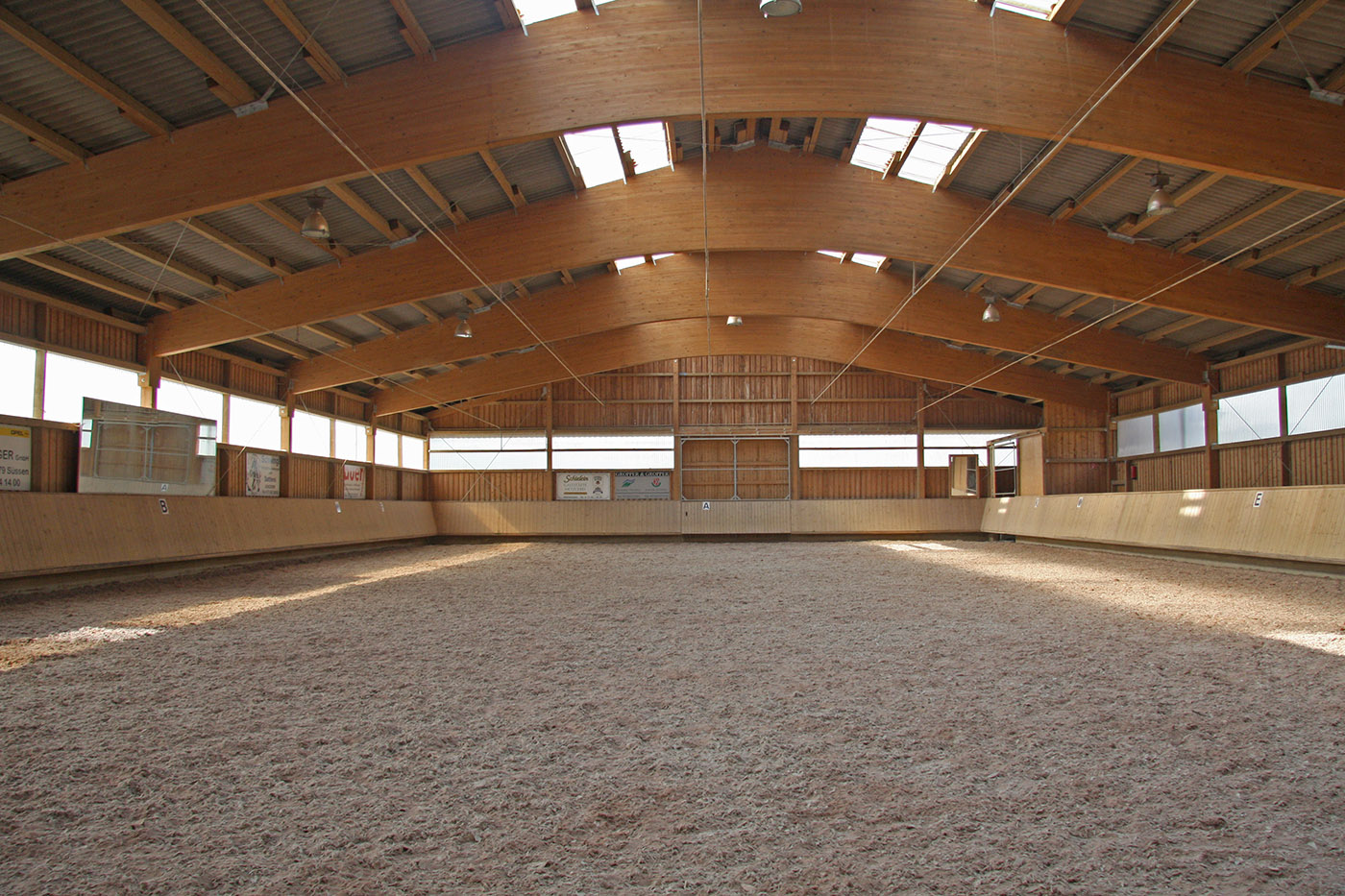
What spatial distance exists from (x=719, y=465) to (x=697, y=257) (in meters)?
10.6

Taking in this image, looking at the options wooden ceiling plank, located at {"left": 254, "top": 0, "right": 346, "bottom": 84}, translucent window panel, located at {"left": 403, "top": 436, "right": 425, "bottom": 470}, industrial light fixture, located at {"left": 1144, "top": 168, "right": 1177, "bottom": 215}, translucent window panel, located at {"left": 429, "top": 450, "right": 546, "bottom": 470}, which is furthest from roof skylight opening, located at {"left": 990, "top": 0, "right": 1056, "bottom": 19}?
translucent window panel, located at {"left": 403, "top": 436, "right": 425, "bottom": 470}

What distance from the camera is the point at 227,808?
122 inches

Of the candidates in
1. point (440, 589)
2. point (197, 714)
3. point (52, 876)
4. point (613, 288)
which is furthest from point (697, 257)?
point (52, 876)

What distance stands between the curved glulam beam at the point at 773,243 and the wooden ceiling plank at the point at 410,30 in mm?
4526

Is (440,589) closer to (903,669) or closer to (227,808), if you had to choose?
(903,669)

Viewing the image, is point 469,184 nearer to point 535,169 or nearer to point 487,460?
point 535,169

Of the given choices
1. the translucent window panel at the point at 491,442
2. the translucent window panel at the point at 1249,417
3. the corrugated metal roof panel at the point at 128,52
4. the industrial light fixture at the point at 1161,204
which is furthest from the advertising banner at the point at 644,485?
the corrugated metal roof panel at the point at 128,52

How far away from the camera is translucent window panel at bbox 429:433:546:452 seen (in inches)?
1069

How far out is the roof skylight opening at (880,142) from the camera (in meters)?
12.0

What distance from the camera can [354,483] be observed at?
902 inches

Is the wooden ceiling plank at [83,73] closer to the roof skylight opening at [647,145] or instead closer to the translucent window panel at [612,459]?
the roof skylight opening at [647,145]

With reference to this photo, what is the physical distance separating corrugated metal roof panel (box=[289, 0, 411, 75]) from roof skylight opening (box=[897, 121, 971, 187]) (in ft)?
24.1

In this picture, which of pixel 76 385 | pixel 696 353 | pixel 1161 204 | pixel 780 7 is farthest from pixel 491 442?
pixel 780 7

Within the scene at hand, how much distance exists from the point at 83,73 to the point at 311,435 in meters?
13.4
